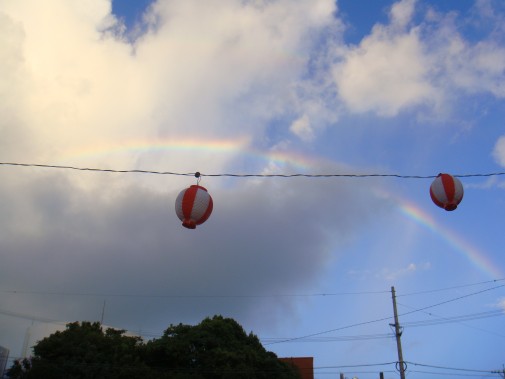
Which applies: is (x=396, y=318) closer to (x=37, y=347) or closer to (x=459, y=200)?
(x=459, y=200)

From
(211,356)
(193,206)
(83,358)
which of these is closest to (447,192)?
(193,206)

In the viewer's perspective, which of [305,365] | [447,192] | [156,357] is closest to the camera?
[447,192]

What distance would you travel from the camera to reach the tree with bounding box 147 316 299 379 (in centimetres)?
2292

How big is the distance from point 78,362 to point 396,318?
51.2 feet

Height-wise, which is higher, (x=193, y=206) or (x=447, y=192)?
(x=447, y=192)

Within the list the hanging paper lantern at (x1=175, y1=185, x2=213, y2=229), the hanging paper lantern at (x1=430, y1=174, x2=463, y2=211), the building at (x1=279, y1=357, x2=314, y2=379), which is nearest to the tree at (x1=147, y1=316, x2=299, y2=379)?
the building at (x1=279, y1=357, x2=314, y2=379)

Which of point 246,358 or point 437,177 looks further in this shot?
point 246,358

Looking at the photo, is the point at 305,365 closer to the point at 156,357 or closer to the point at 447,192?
the point at 156,357

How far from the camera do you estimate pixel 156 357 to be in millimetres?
23859

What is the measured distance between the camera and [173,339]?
79.6 ft

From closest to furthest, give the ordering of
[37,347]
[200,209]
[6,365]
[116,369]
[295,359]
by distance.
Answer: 1. [200,209]
2. [116,369]
3. [37,347]
4. [6,365]
5. [295,359]

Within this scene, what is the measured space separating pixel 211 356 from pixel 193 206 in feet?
56.2

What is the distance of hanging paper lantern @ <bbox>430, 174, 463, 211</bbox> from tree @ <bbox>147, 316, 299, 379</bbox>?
16.7 metres

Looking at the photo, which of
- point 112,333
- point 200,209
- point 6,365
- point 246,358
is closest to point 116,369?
point 112,333
